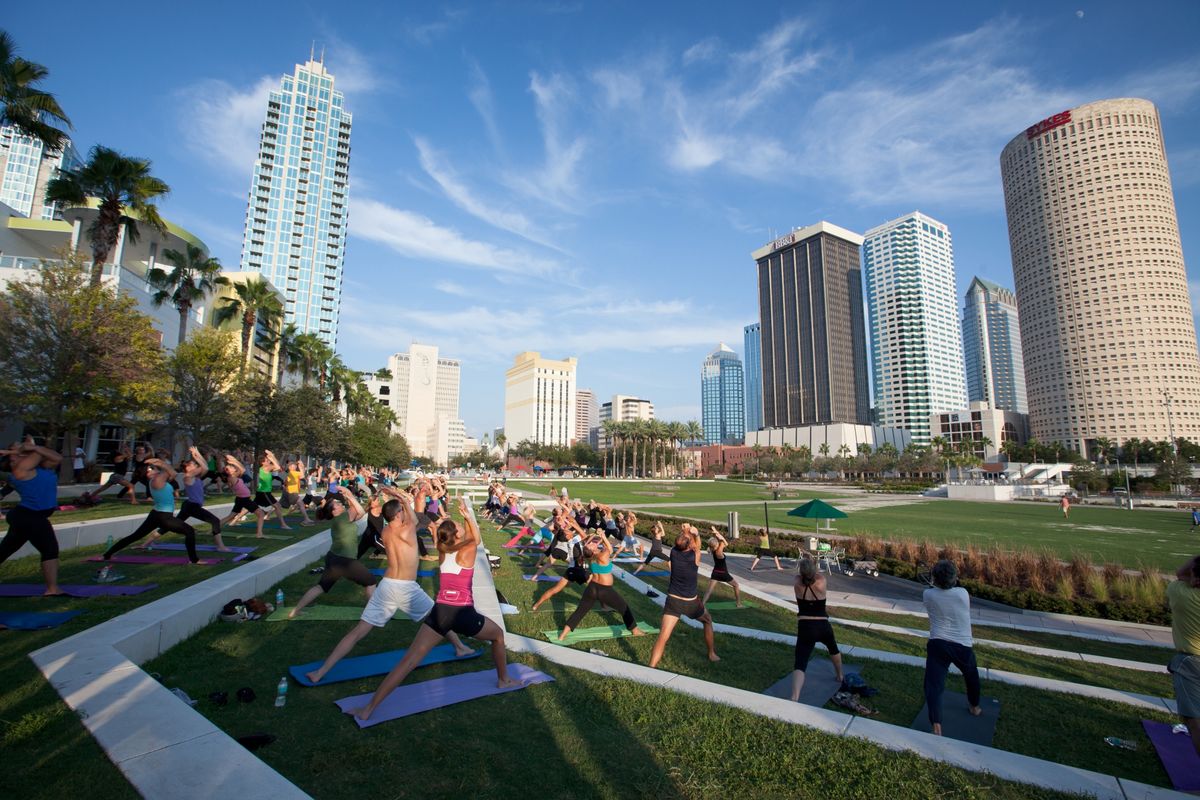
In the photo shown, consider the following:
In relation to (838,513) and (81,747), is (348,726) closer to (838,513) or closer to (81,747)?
(81,747)

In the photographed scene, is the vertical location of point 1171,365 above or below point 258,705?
above

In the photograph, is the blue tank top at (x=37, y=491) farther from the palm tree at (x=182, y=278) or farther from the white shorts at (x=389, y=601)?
the palm tree at (x=182, y=278)

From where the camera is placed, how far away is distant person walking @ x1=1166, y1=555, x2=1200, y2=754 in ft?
15.7

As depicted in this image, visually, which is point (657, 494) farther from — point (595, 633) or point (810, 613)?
point (810, 613)

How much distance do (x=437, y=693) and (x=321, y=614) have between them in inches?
151

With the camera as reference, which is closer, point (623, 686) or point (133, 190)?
point (623, 686)

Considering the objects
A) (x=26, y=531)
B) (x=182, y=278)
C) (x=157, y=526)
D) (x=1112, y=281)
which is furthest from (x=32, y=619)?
(x=1112, y=281)

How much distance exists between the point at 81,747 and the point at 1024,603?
54.5 ft

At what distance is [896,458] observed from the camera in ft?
392

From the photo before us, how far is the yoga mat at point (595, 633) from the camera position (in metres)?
8.34

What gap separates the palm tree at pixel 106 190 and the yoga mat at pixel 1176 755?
3066cm

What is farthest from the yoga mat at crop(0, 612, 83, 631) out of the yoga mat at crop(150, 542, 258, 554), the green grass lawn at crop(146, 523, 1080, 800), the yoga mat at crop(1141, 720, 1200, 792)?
the yoga mat at crop(1141, 720, 1200, 792)

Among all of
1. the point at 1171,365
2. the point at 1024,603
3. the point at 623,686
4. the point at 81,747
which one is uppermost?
the point at 1171,365

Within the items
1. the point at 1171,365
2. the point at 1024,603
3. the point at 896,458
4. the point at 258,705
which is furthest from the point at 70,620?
the point at 1171,365
